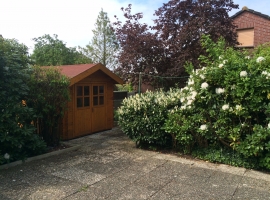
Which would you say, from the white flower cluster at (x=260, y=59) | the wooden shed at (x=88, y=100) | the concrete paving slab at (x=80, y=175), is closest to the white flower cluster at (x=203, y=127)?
the white flower cluster at (x=260, y=59)

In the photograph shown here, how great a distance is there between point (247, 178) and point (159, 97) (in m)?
2.91

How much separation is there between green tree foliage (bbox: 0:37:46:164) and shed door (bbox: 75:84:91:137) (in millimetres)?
2140

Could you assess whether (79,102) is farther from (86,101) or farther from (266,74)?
(266,74)

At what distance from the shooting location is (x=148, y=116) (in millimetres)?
6609

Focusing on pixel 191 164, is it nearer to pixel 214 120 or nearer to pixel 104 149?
pixel 214 120

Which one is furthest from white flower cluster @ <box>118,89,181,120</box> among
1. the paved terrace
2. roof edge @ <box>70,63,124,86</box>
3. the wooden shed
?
the wooden shed

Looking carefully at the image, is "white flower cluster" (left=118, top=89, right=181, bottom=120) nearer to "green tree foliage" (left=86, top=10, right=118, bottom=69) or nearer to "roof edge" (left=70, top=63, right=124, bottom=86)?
"roof edge" (left=70, top=63, right=124, bottom=86)

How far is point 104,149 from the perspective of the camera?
6820 millimetres

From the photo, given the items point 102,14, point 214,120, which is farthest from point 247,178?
point 102,14

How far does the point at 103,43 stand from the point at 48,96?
11.2 m

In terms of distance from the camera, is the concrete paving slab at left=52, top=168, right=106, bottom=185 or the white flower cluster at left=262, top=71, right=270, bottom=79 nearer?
the concrete paving slab at left=52, top=168, right=106, bottom=185

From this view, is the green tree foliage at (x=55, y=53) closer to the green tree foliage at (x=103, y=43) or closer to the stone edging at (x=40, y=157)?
the green tree foliage at (x=103, y=43)

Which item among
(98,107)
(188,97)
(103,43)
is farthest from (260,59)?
(103,43)

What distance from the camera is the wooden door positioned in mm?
8070
